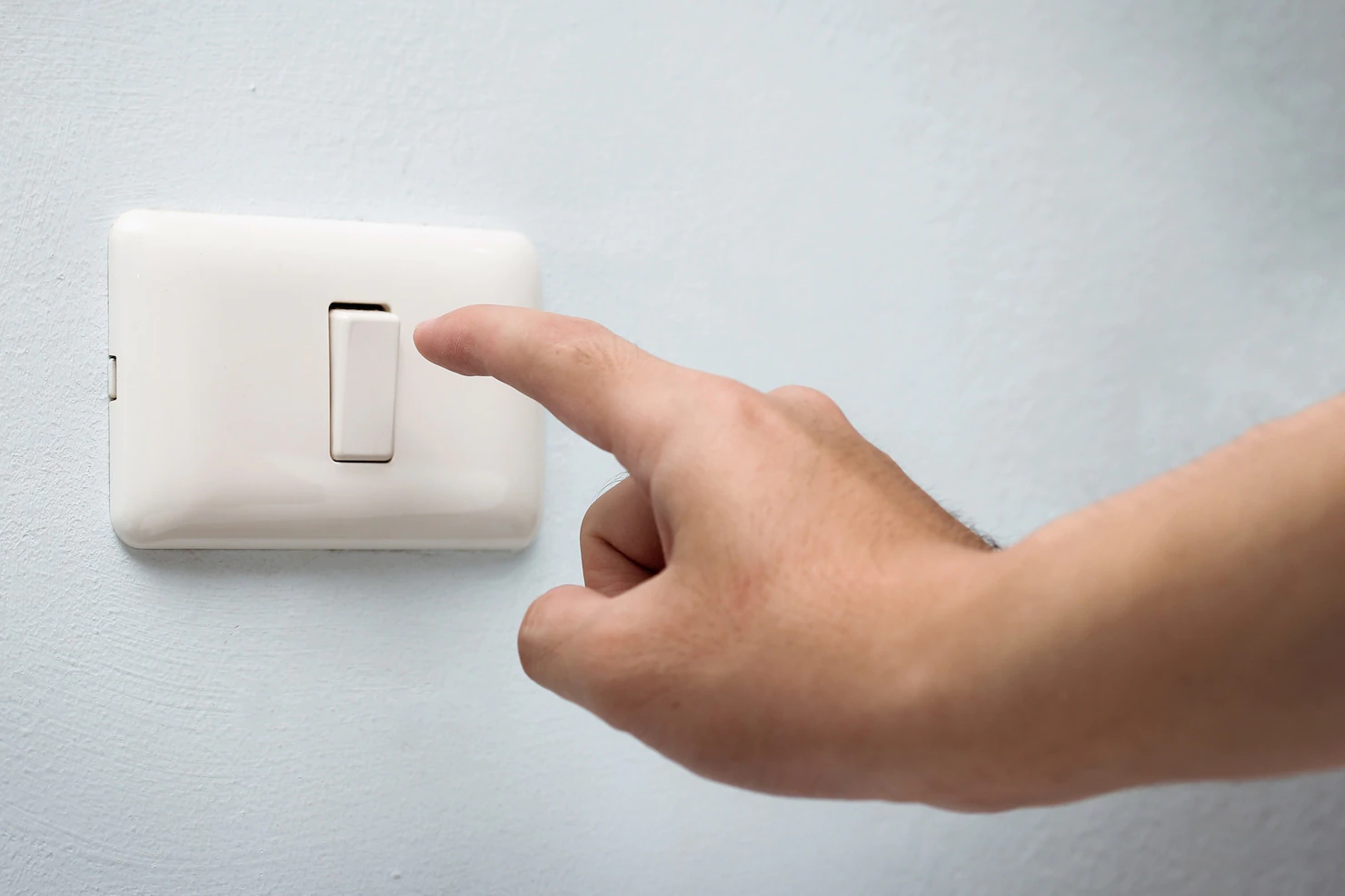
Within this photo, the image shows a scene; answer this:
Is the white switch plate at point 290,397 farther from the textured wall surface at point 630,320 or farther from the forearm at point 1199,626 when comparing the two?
the forearm at point 1199,626

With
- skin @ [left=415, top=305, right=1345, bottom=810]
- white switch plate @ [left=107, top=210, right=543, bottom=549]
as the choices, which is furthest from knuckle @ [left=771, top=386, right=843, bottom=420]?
white switch plate @ [left=107, top=210, right=543, bottom=549]

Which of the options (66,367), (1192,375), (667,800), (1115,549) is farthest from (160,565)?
(1192,375)

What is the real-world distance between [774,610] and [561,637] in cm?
7

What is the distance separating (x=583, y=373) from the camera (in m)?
0.30

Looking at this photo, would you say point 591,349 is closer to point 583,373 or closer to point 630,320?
point 583,373

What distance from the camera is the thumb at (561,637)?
0.94 ft

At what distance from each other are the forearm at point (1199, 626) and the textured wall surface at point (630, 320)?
0.24m

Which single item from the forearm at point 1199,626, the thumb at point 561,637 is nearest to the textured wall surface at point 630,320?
the thumb at point 561,637

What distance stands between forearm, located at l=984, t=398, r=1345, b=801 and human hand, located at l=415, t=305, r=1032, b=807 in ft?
0.05

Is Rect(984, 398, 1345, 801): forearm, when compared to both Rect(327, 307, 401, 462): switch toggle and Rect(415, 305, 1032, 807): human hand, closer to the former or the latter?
Rect(415, 305, 1032, 807): human hand

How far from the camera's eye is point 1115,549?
9.2 inches

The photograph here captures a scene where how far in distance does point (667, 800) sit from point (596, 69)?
1.03 feet

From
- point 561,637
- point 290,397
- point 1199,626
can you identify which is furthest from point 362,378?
point 1199,626

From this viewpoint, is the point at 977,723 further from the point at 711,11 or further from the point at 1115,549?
the point at 711,11
